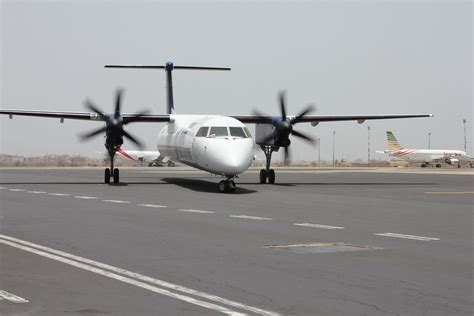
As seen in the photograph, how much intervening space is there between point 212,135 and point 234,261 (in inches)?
777

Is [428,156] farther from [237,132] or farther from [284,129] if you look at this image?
[237,132]

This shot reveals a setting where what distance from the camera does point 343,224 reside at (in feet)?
54.4

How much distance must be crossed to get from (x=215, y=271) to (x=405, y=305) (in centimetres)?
308

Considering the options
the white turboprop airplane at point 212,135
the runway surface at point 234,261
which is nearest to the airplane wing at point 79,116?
the white turboprop airplane at point 212,135

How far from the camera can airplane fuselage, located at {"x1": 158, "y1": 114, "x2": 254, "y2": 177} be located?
1115 inches

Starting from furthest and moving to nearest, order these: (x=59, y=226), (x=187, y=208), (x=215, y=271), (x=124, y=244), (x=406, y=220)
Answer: (x=187, y=208) → (x=406, y=220) → (x=59, y=226) → (x=124, y=244) → (x=215, y=271)

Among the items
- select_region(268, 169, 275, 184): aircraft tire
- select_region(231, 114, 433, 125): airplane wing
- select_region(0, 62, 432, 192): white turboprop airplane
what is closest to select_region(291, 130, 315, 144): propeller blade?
select_region(0, 62, 432, 192): white turboprop airplane

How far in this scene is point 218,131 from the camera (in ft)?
98.9

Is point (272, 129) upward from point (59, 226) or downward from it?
upward

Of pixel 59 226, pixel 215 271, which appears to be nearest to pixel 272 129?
pixel 59 226

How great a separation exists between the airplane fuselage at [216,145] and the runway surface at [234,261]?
802 centimetres

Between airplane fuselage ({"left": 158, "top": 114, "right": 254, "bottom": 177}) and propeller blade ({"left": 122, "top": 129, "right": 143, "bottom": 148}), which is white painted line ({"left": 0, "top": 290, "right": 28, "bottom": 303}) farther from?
propeller blade ({"left": 122, "top": 129, "right": 143, "bottom": 148})

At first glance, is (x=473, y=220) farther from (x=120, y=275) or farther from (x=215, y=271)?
(x=120, y=275)

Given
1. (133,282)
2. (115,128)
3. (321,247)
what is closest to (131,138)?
(115,128)
